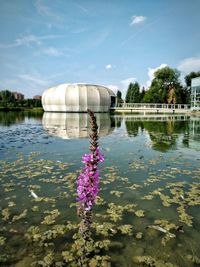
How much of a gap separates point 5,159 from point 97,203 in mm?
5437

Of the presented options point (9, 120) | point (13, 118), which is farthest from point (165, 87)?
point (9, 120)

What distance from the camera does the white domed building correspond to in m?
68.1

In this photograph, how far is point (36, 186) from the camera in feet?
19.7

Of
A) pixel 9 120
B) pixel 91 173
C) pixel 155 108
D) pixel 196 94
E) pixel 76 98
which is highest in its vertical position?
pixel 76 98

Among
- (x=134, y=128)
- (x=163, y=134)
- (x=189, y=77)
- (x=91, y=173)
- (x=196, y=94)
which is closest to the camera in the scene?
(x=91, y=173)

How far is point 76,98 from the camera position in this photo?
6794 cm

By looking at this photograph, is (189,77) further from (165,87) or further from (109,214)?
(109,214)

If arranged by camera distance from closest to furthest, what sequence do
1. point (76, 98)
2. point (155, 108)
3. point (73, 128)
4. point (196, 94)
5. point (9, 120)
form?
point (73, 128), point (9, 120), point (196, 94), point (155, 108), point (76, 98)

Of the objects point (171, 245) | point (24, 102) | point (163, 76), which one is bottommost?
point (171, 245)

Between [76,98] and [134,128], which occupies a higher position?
[76,98]

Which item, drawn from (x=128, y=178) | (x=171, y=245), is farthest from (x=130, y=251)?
(x=128, y=178)

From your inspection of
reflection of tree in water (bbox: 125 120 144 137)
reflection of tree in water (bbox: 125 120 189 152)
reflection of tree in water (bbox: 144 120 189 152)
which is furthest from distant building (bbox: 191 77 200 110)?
reflection of tree in water (bbox: 144 120 189 152)

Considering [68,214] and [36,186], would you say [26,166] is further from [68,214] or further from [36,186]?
[68,214]

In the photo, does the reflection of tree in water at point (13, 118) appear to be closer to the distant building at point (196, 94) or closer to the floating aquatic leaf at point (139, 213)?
the floating aquatic leaf at point (139, 213)
